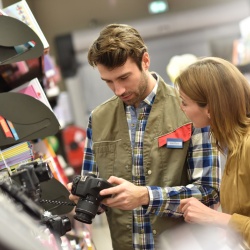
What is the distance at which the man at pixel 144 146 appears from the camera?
1.89 m

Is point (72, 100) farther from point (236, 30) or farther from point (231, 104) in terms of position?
point (231, 104)

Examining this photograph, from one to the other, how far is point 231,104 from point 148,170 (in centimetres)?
54

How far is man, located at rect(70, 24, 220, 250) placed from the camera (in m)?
1.89

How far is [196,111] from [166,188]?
14.6 inches

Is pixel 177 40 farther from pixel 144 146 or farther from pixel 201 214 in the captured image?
pixel 201 214

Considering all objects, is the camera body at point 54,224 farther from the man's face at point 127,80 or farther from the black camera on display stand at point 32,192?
the man's face at point 127,80

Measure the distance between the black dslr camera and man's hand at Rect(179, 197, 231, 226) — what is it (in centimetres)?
30

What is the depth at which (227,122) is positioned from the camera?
156 cm

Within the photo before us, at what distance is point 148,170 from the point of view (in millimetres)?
1949

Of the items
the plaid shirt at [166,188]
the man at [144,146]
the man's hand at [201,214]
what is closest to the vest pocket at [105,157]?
the man at [144,146]

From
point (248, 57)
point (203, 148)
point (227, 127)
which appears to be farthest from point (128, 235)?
point (248, 57)

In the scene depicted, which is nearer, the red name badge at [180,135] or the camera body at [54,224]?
the camera body at [54,224]

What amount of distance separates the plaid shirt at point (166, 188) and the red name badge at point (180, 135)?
26 millimetres

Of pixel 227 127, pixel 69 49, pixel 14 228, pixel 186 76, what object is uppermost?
pixel 14 228
